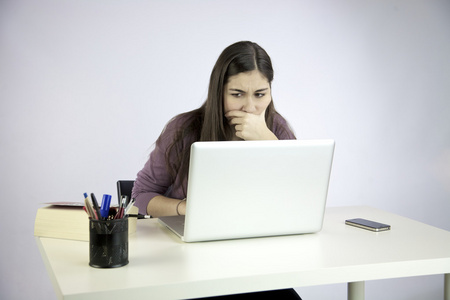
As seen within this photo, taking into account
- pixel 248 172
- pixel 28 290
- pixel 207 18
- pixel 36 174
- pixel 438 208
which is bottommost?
pixel 28 290

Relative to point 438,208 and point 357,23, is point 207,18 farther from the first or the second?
point 438,208

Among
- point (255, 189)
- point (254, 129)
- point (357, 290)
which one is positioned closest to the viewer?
point (255, 189)

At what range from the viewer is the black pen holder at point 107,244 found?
978mm

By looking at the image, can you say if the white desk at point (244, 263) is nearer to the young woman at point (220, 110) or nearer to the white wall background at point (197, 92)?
the young woman at point (220, 110)

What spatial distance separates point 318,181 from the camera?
1.25 meters

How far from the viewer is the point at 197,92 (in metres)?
3.17

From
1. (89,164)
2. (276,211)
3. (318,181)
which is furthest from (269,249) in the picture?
(89,164)

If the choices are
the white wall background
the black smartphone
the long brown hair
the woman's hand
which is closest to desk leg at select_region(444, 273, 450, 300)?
the black smartphone

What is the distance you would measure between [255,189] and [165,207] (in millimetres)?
555

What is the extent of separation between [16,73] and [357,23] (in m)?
2.34

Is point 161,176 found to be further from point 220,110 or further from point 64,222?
point 64,222

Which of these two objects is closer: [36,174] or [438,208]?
[36,174]

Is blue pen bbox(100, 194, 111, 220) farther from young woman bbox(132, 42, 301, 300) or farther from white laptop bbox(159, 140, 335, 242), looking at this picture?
young woman bbox(132, 42, 301, 300)

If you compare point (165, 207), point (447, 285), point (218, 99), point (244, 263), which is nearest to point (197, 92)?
point (218, 99)
